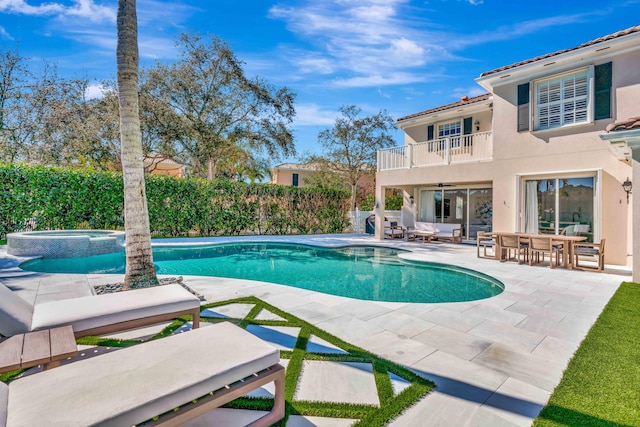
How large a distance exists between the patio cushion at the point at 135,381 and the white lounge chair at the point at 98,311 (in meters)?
1.15

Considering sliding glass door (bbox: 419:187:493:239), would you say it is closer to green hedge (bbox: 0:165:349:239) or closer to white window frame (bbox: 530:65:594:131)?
white window frame (bbox: 530:65:594:131)

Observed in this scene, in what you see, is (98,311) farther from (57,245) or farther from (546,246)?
(546,246)

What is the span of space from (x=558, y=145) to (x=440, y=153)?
5.28m

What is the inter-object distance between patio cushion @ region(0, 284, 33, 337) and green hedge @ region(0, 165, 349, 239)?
1296 centimetres

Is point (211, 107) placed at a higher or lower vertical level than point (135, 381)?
higher

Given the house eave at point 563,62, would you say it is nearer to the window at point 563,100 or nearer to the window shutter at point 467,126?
the window at point 563,100

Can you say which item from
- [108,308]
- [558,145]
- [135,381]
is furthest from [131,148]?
[558,145]

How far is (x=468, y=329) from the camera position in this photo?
4801mm

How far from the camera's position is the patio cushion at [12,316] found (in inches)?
118

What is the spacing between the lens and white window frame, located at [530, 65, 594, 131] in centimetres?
1064

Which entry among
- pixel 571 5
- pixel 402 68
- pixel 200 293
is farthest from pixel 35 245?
pixel 571 5

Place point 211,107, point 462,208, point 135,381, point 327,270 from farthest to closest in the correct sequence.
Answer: point 211,107
point 462,208
point 327,270
point 135,381

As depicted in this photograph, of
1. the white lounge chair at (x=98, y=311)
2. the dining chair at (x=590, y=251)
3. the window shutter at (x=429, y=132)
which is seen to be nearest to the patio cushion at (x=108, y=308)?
the white lounge chair at (x=98, y=311)

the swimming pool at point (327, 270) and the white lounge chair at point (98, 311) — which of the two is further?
the swimming pool at point (327, 270)
